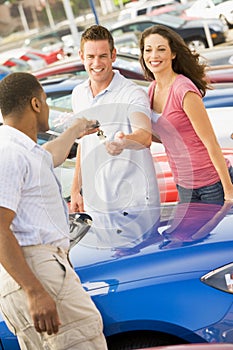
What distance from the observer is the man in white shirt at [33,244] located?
2.90 m

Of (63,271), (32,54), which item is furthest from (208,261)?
(32,54)

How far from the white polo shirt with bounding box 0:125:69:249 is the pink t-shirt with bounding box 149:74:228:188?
1.29 meters

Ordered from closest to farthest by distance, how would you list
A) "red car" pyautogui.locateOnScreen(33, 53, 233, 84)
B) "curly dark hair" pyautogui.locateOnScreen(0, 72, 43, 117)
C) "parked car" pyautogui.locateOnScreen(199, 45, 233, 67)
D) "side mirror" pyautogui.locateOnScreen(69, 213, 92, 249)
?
"curly dark hair" pyautogui.locateOnScreen(0, 72, 43, 117), "side mirror" pyautogui.locateOnScreen(69, 213, 92, 249), "red car" pyautogui.locateOnScreen(33, 53, 233, 84), "parked car" pyautogui.locateOnScreen(199, 45, 233, 67)

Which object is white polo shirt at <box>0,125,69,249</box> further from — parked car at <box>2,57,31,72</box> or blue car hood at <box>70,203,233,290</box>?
parked car at <box>2,57,31,72</box>

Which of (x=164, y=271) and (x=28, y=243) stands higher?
(x=28, y=243)

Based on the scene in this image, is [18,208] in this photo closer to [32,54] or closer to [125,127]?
[125,127]

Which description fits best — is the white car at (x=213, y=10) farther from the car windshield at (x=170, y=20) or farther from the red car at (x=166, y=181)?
the red car at (x=166, y=181)

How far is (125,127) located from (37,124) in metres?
1.11

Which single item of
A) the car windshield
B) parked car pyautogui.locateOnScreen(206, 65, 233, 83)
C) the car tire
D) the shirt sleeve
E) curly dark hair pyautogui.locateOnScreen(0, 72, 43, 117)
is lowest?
the car windshield

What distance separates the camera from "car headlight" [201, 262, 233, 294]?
3334 mm

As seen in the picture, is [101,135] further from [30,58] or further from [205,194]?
[30,58]

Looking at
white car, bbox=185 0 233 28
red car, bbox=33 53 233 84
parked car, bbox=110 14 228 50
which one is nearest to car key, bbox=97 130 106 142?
red car, bbox=33 53 233 84

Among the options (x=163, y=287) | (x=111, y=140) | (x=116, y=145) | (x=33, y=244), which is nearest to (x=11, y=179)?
(x=33, y=244)

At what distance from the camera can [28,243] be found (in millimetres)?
3027
